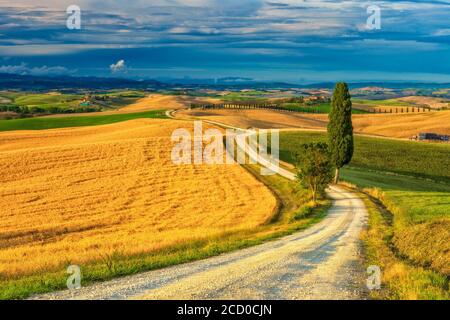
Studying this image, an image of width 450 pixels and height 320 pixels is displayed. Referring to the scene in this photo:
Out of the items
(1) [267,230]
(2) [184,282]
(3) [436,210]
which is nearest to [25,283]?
(2) [184,282]

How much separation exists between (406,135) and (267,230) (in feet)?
337

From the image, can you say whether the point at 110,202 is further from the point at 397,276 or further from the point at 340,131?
the point at 397,276

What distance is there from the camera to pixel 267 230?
122ft

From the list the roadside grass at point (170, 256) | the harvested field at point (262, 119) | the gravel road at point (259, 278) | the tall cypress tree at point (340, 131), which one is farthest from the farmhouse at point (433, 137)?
the gravel road at point (259, 278)

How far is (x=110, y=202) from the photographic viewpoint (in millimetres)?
52219

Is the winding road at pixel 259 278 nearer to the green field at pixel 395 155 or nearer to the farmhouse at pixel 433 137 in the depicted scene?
the green field at pixel 395 155

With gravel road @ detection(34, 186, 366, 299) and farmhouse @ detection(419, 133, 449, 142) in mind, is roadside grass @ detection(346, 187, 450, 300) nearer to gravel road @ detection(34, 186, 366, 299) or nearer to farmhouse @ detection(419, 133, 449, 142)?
gravel road @ detection(34, 186, 366, 299)

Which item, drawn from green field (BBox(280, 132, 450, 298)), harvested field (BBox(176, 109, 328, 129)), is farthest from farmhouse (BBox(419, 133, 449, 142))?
harvested field (BBox(176, 109, 328, 129))

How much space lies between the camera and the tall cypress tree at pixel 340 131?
6362 centimetres

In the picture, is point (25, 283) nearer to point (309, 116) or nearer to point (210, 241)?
point (210, 241)

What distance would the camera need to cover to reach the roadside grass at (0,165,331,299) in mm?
19609

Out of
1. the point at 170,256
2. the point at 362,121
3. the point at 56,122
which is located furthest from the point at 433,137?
the point at 170,256

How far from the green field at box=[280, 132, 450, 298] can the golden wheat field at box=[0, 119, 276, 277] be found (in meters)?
11.1
